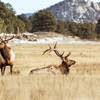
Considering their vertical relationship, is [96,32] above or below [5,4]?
below

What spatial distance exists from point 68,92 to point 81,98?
0.78 metres

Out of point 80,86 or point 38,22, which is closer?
point 80,86

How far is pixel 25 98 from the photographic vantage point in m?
11.4

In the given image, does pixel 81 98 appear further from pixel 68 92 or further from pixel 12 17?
pixel 12 17

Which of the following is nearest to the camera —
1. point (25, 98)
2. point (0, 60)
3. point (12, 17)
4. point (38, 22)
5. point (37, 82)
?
point (25, 98)

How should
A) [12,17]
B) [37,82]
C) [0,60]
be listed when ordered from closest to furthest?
[37,82] → [0,60] → [12,17]

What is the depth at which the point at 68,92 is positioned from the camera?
12.3 metres

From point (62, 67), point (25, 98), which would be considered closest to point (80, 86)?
point (25, 98)

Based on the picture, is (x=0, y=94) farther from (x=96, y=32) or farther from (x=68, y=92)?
(x=96, y=32)

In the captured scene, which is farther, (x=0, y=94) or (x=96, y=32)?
(x=96, y=32)

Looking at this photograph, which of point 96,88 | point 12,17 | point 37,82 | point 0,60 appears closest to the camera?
point 96,88

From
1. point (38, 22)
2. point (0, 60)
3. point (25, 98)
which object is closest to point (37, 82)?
point (25, 98)

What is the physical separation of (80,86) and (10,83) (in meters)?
2.00

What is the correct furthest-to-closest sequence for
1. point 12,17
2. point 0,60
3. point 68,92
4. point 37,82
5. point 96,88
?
point 12,17 < point 0,60 < point 37,82 < point 96,88 < point 68,92
